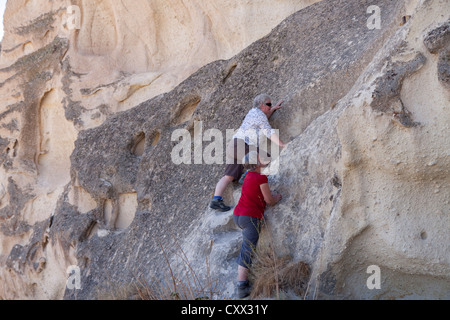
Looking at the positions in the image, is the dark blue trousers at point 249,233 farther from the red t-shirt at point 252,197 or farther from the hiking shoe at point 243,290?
the hiking shoe at point 243,290

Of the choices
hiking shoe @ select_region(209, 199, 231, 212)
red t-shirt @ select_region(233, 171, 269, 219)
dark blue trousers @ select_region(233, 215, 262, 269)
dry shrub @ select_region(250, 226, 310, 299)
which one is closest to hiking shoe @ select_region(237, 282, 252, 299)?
dry shrub @ select_region(250, 226, 310, 299)

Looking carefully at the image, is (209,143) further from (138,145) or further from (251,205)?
(251,205)

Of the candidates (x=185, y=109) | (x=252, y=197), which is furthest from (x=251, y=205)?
(x=185, y=109)

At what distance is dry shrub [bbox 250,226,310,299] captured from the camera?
2.99 metres

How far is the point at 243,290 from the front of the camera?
3223 millimetres

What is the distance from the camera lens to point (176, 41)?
24.8ft

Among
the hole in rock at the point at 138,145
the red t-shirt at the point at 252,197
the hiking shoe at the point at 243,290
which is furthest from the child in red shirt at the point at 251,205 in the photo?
the hole in rock at the point at 138,145

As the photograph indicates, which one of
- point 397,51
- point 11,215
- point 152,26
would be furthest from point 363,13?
point 11,215

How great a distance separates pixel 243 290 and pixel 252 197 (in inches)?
22.9

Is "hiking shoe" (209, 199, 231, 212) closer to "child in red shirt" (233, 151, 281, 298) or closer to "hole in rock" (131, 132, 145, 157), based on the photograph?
"child in red shirt" (233, 151, 281, 298)

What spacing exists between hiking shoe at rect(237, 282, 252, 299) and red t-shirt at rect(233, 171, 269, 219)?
44cm

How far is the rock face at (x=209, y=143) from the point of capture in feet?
8.89

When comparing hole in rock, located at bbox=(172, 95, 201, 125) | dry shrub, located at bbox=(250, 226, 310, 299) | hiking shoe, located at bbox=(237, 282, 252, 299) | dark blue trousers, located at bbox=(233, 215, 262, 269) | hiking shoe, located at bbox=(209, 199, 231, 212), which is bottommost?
hiking shoe, located at bbox=(237, 282, 252, 299)

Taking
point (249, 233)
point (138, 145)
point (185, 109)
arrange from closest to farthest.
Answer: point (249, 233)
point (185, 109)
point (138, 145)
